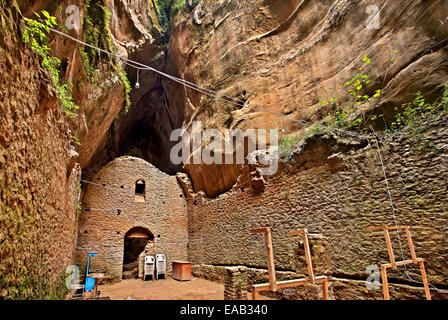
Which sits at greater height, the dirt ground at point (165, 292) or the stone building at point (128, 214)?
the stone building at point (128, 214)

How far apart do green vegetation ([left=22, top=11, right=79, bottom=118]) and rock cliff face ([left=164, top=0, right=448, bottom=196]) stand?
6.39m

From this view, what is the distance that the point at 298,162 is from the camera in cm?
736

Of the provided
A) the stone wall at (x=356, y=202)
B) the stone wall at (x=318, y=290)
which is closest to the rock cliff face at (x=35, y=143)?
the stone wall at (x=318, y=290)

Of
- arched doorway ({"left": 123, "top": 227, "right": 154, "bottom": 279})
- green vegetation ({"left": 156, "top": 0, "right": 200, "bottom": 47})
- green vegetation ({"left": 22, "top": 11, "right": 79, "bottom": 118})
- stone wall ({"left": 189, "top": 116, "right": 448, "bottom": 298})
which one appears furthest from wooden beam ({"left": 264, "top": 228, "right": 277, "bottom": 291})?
green vegetation ({"left": 156, "top": 0, "right": 200, "bottom": 47})

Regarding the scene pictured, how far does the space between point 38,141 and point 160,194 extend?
9.74 metres

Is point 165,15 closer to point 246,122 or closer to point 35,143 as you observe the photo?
point 246,122

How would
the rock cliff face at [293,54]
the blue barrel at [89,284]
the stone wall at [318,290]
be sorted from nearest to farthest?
1. the stone wall at [318,290]
2. the rock cliff face at [293,54]
3. the blue barrel at [89,284]

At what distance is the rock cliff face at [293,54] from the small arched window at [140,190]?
2.59 m

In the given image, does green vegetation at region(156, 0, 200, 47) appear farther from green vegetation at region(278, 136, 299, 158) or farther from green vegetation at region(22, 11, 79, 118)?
green vegetation at region(22, 11, 79, 118)

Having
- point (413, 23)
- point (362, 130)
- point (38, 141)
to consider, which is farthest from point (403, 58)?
point (38, 141)

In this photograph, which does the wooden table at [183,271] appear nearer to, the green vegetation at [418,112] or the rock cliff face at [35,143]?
the rock cliff face at [35,143]

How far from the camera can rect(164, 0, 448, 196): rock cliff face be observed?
5699 millimetres

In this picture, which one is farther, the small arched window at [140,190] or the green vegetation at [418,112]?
the small arched window at [140,190]

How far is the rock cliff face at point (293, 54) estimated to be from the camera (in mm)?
5699
